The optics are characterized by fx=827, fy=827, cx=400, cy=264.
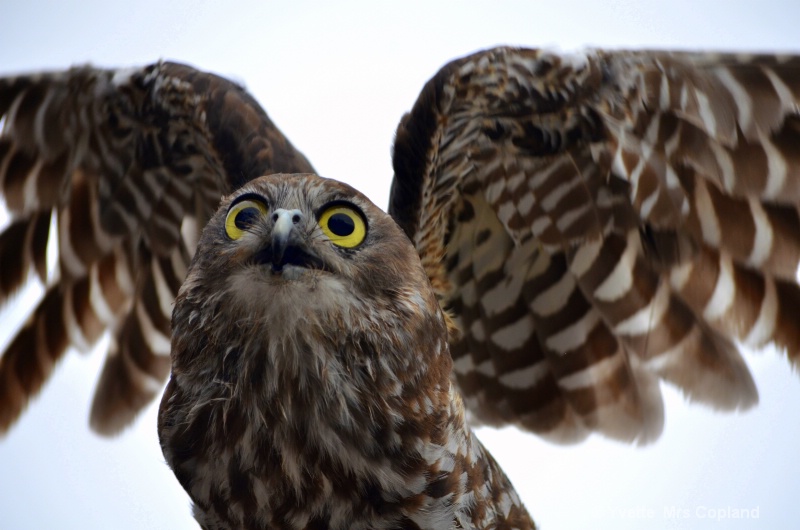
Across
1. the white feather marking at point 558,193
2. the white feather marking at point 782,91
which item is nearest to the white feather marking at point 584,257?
the white feather marking at point 558,193

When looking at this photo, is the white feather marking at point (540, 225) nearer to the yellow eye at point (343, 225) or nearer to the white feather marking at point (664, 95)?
the white feather marking at point (664, 95)

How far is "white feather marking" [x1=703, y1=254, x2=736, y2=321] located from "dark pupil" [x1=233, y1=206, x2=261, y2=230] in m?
2.08

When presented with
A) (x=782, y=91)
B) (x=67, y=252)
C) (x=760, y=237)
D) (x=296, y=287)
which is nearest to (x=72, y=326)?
(x=67, y=252)

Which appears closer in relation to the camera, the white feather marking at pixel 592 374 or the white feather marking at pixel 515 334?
the white feather marking at pixel 592 374

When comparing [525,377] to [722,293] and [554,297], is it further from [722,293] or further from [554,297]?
[722,293]

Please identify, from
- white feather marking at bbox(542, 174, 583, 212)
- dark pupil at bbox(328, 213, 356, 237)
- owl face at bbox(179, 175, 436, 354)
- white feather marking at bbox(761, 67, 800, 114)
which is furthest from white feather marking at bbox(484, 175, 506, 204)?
dark pupil at bbox(328, 213, 356, 237)

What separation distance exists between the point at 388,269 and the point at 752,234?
1770 millimetres

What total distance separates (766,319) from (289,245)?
219cm

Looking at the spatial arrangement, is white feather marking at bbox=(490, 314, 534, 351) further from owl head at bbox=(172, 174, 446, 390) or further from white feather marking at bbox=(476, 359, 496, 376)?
owl head at bbox=(172, 174, 446, 390)

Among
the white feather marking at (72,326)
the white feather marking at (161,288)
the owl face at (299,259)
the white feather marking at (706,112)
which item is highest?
the white feather marking at (706,112)

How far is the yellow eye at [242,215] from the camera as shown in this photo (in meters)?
2.44

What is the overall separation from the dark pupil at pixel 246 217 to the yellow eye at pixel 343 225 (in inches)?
7.9

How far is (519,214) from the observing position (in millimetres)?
3803

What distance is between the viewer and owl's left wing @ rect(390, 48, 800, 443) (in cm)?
332
